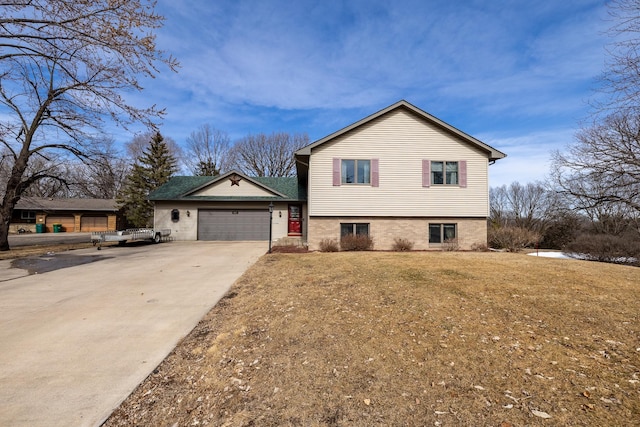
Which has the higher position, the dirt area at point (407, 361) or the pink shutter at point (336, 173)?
the pink shutter at point (336, 173)

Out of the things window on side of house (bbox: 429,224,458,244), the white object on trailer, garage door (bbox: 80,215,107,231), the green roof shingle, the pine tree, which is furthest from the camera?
garage door (bbox: 80,215,107,231)

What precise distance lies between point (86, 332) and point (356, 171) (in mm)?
11962

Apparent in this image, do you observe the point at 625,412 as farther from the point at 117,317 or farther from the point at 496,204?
the point at 496,204

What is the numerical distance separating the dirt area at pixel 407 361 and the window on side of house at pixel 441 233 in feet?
27.9

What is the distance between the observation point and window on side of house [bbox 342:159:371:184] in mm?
14469

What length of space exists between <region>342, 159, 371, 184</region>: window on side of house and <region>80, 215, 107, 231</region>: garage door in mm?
32914

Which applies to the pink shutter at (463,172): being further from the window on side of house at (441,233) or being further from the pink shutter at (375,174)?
the pink shutter at (375,174)

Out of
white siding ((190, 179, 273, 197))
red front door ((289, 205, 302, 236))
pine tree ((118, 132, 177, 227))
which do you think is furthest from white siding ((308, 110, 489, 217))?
pine tree ((118, 132, 177, 227))

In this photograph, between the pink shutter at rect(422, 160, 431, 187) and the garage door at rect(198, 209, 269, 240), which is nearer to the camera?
the pink shutter at rect(422, 160, 431, 187)

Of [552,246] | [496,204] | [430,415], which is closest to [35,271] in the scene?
[430,415]

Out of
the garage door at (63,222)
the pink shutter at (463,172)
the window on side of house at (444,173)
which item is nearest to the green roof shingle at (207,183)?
the window on side of house at (444,173)

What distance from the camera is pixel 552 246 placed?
2348cm

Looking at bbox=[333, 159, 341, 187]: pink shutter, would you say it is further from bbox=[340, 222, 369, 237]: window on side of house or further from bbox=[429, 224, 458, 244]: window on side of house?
bbox=[429, 224, 458, 244]: window on side of house

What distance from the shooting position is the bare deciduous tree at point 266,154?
135 feet
